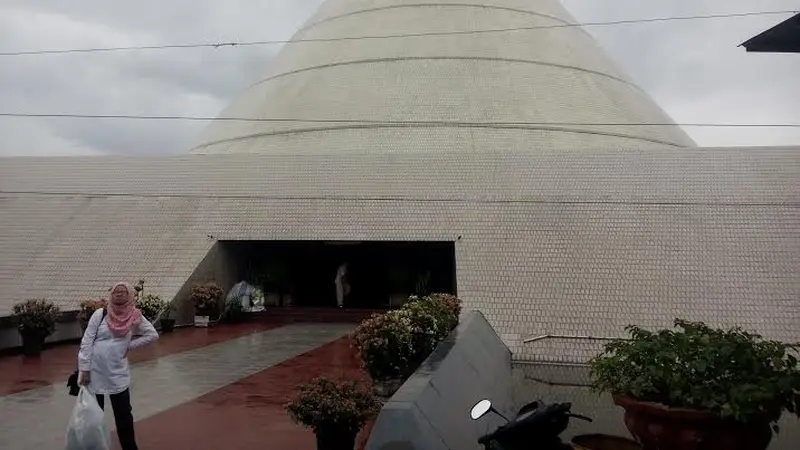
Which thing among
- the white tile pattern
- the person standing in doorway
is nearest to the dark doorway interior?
the person standing in doorway

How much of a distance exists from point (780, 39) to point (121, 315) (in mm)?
4550

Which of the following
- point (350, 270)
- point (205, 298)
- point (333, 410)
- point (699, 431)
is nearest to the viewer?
point (699, 431)

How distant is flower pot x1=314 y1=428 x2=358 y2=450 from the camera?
4.54 meters

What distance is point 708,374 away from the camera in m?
3.24

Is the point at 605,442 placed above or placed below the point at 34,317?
below

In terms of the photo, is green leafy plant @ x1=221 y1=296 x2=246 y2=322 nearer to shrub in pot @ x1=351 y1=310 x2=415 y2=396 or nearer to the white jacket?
shrub in pot @ x1=351 y1=310 x2=415 y2=396

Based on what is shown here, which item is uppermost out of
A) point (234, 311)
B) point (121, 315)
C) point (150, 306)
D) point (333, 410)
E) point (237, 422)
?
point (121, 315)

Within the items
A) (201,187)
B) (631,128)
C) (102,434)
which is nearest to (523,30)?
(631,128)

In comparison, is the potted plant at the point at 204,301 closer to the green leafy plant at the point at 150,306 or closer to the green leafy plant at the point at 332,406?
the green leafy plant at the point at 150,306

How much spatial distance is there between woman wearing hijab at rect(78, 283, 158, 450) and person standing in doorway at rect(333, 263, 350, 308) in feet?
34.5

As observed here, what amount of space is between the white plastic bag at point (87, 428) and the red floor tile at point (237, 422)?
3.44 feet

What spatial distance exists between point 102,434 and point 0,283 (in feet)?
35.6

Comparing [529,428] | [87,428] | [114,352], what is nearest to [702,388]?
[529,428]

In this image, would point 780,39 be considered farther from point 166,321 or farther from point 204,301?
point 204,301
